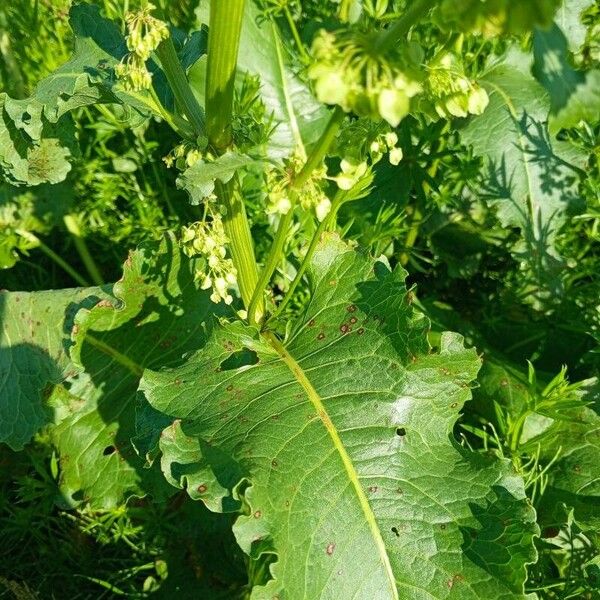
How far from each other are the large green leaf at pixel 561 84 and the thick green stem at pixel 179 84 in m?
0.91

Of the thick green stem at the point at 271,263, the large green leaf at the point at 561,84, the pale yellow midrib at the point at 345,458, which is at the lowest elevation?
the pale yellow midrib at the point at 345,458

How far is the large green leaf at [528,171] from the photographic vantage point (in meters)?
2.80

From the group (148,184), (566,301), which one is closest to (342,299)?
(566,301)

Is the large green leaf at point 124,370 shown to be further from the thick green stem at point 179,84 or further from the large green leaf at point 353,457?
the thick green stem at point 179,84

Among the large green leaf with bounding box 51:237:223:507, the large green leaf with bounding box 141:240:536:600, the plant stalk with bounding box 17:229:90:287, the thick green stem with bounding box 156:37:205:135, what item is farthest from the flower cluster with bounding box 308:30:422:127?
the plant stalk with bounding box 17:229:90:287

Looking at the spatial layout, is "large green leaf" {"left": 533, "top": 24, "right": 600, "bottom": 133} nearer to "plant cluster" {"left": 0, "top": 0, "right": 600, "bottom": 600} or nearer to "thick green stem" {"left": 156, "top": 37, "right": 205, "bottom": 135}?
"plant cluster" {"left": 0, "top": 0, "right": 600, "bottom": 600}

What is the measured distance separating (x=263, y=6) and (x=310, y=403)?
172cm

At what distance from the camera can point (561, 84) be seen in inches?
50.0

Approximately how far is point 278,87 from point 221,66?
140 centimetres

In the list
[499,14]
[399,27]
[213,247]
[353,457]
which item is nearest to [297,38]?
[213,247]

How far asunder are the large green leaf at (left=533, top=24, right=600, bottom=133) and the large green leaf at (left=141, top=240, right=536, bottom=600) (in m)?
0.87

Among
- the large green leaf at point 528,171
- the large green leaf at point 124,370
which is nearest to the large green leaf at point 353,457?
the large green leaf at point 124,370

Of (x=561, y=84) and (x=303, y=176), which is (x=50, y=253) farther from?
(x=561, y=84)

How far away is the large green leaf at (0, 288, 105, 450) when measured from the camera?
249cm
